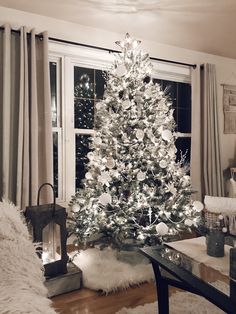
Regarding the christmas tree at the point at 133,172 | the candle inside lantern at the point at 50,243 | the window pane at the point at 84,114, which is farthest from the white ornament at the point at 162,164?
the window pane at the point at 84,114

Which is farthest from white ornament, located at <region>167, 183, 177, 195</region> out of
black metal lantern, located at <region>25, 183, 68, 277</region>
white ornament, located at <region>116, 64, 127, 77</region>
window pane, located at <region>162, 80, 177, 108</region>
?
window pane, located at <region>162, 80, 177, 108</region>

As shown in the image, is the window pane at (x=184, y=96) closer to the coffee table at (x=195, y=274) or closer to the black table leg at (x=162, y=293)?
the coffee table at (x=195, y=274)

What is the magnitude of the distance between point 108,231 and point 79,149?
48.3 inches

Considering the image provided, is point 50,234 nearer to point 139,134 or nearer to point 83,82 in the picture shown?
point 139,134

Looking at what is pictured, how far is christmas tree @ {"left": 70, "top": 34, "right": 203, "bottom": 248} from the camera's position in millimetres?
2551

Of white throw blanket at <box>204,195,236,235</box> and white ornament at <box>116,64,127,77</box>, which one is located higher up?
white ornament at <box>116,64,127,77</box>

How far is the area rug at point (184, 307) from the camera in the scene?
1.82m

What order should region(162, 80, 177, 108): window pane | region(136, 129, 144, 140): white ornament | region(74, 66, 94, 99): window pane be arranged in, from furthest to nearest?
region(162, 80, 177, 108): window pane < region(74, 66, 94, 99): window pane < region(136, 129, 144, 140): white ornament

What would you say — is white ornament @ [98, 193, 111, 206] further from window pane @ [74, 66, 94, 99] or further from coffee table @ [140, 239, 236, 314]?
window pane @ [74, 66, 94, 99]

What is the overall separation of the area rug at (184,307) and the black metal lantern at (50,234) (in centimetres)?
57

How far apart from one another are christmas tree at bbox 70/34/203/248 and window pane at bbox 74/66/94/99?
0.77 meters

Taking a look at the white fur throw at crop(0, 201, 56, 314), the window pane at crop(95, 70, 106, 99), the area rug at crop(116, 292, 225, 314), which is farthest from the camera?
the window pane at crop(95, 70, 106, 99)

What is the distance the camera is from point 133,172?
8.41ft

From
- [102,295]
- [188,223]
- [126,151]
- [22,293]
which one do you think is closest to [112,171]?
[126,151]
